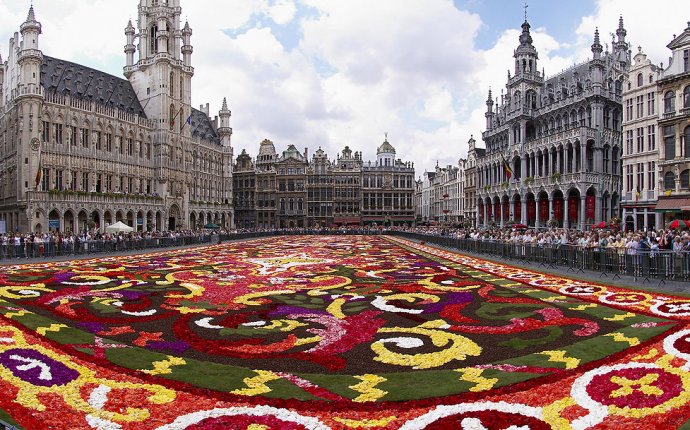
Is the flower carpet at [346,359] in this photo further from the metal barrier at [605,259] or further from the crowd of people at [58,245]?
the crowd of people at [58,245]

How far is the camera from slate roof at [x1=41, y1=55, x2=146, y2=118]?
2190 inches

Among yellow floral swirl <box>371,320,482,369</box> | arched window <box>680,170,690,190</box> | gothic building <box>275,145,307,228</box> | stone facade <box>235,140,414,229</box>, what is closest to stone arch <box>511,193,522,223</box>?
arched window <box>680,170,690,190</box>

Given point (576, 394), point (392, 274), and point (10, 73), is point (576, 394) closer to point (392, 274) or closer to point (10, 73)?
point (392, 274)

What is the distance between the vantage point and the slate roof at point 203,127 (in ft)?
273

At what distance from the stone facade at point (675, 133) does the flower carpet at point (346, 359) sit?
83.9 feet

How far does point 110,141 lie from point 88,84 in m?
8.17

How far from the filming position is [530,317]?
380 inches

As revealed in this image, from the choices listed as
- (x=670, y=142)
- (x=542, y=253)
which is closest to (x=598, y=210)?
(x=670, y=142)

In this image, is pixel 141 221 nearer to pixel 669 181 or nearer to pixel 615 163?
pixel 615 163

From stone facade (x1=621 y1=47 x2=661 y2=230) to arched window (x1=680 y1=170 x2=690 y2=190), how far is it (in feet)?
8.30

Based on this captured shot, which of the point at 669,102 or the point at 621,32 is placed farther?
the point at 621,32

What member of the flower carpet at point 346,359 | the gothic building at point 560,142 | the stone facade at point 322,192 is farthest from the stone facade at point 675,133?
the stone facade at point 322,192

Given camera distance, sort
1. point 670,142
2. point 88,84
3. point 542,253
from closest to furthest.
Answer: point 542,253, point 670,142, point 88,84

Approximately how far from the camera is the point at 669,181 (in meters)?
33.7
